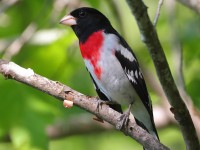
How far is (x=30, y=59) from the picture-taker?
5008 millimetres

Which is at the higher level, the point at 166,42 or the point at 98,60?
the point at 98,60

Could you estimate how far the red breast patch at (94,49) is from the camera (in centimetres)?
415

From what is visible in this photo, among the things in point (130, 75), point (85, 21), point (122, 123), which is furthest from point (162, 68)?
point (85, 21)

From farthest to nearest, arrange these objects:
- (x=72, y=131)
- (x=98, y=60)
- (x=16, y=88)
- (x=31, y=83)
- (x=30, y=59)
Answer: (x=72, y=131)
(x=30, y=59)
(x=16, y=88)
(x=98, y=60)
(x=31, y=83)

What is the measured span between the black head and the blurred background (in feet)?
1.58

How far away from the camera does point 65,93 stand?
11.0ft

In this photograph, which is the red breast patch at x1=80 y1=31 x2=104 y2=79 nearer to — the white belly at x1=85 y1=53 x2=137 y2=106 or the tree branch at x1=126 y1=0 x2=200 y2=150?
the white belly at x1=85 y1=53 x2=137 y2=106

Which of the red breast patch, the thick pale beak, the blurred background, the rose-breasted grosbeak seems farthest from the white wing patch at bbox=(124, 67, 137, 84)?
the thick pale beak

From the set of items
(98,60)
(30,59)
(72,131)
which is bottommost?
(72,131)

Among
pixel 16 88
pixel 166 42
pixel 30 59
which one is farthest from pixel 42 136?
pixel 166 42

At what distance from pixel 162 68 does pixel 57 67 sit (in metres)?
2.10

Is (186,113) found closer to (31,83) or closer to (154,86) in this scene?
(31,83)

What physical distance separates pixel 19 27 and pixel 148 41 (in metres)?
2.94

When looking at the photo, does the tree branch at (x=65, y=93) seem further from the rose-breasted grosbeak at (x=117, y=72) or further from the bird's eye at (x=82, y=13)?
the bird's eye at (x=82, y=13)
